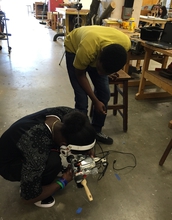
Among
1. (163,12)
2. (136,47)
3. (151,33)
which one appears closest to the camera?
(151,33)

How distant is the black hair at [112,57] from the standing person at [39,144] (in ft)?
1.22

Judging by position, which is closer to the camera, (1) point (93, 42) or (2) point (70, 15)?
(1) point (93, 42)

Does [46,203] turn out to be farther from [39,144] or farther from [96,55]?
[96,55]

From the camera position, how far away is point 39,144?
985 millimetres

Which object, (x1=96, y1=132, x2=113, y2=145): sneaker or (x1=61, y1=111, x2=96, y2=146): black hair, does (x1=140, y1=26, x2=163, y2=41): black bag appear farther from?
(x1=61, y1=111, x2=96, y2=146): black hair

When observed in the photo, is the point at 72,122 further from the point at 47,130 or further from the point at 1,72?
the point at 1,72

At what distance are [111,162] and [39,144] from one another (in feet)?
2.58

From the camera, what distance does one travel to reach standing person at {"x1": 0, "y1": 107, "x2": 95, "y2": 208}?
975 mm

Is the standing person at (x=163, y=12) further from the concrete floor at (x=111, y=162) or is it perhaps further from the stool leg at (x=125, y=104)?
the stool leg at (x=125, y=104)

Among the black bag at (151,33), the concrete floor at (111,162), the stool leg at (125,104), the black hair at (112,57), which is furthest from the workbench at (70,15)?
the black hair at (112,57)

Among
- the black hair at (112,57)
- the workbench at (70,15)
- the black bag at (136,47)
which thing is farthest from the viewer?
the workbench at (70,15)

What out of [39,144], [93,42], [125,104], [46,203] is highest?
[93,42]

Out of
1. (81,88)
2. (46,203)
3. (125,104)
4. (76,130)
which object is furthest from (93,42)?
(46,203)

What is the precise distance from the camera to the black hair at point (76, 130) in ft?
3.15
